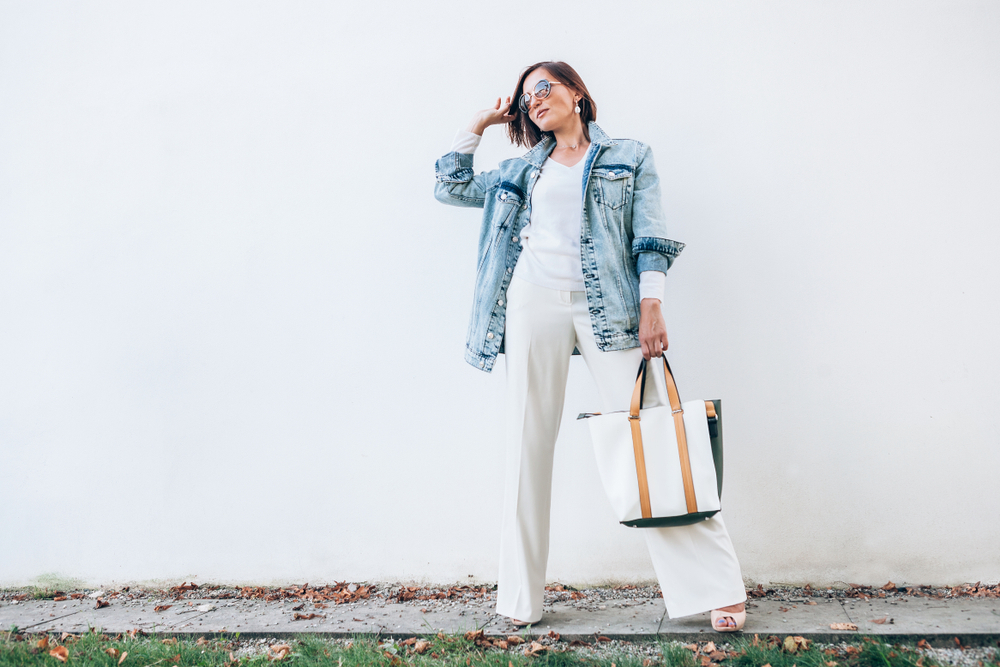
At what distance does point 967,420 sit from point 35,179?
459 cm

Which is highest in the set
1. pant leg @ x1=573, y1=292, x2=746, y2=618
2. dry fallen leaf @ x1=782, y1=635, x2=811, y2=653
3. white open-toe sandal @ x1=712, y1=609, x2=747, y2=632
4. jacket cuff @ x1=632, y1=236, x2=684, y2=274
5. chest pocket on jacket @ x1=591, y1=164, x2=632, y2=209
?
chest pocket on jacket @ x1=591, y1=164, x2=632, y2=209

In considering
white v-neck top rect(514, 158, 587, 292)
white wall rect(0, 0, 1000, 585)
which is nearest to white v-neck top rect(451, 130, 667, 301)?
white v-neck top rect(514, 158, 587, 292)

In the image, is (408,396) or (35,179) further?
(35,179)

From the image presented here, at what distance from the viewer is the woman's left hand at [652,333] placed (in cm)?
224

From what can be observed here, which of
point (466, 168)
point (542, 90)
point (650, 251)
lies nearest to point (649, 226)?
point (650, 251)

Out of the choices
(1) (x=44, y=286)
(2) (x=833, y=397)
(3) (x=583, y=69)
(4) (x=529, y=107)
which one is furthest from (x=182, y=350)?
(2) (x=833, y=397)

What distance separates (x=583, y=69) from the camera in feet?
10.1

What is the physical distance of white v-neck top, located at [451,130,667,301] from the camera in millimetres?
2371

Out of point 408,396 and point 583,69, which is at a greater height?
point 583,69

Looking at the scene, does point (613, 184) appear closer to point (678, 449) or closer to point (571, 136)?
point (571, 136)

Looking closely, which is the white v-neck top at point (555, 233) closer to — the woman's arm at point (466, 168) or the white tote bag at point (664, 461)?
the woman's arm at point (466, 168)

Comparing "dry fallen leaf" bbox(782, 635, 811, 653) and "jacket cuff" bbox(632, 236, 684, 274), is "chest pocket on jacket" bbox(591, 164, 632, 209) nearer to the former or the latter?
"jacket cuff" bbox(632, 236, 684, 274)

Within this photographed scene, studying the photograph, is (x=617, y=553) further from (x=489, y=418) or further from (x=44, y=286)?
(x=44, y=286)

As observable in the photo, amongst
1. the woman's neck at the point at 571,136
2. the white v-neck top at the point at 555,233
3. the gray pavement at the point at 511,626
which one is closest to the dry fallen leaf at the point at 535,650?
the gray pavement at the point at 511,626
